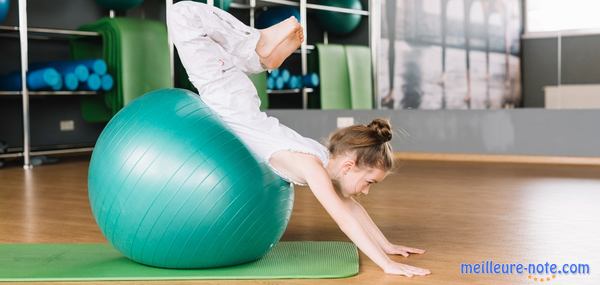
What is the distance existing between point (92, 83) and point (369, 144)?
3618 mm

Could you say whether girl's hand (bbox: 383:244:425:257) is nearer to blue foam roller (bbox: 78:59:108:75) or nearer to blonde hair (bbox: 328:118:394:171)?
blonde hair (bbox: 328:118:394:171)

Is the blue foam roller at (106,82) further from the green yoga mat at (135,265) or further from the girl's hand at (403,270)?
the girl's hand at (403,270)

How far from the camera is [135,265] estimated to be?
2107 millimetres

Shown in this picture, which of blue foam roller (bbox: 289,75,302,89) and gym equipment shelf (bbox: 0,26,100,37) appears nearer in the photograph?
gym equipment shelf (bbox: 0,26,100,37)

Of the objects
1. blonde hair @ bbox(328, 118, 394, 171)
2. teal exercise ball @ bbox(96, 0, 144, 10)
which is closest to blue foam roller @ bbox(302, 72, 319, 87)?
teal exercise ball @ bbox(96, 0, 144, 10)

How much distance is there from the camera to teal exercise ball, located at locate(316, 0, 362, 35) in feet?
21.2

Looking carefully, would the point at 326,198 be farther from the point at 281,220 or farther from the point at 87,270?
the point at 87,270

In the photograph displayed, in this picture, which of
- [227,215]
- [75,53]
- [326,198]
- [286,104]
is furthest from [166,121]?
[286,104]

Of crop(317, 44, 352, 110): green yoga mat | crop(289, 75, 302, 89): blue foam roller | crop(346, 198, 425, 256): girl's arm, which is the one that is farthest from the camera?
crop(289, 75, 302, 89): blue foam roller

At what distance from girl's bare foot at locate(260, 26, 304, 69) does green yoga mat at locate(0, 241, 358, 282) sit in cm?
56

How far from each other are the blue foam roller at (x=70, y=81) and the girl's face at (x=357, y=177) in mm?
3475

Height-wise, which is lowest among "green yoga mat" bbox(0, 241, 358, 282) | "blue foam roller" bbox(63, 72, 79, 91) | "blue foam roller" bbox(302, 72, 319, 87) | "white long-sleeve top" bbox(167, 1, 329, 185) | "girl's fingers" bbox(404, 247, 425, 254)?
"girl's fingers" bbox(404, 247, 425, 254)

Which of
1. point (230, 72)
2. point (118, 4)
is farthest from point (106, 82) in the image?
point (230, 72)

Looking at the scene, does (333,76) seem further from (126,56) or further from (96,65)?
(96,65)
